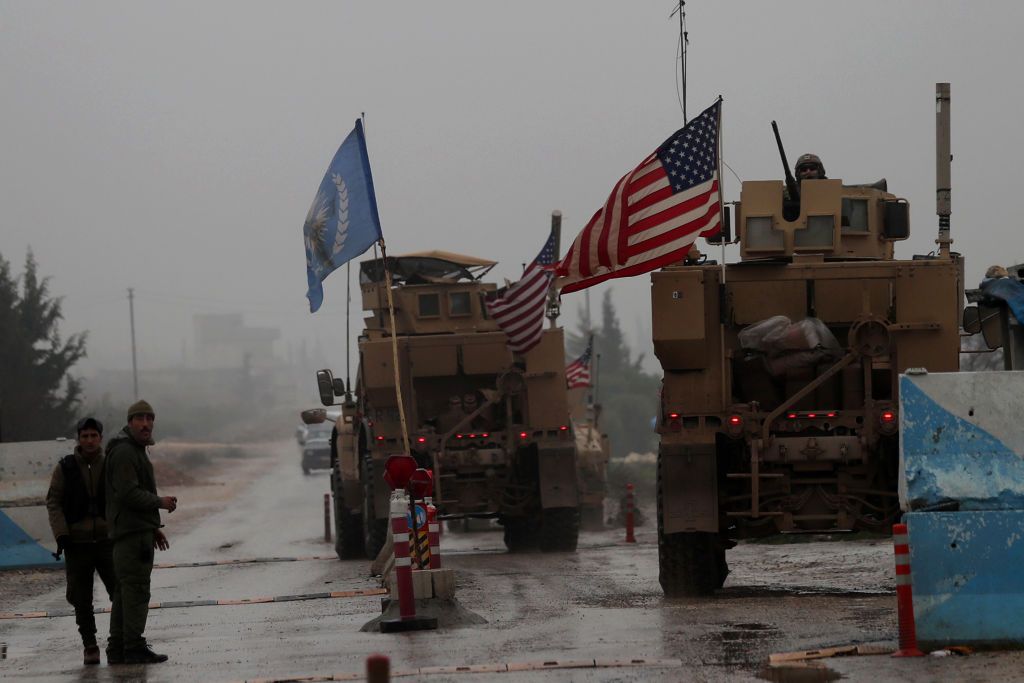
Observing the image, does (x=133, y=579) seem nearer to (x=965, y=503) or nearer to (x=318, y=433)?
(x=965, y=503)

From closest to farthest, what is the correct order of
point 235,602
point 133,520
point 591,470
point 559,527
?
point 133,520 → point 235,602 → point 559,527 → point 591,470

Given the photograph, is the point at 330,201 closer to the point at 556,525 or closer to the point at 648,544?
the point at 556,525

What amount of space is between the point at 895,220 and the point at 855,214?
44 centimetres

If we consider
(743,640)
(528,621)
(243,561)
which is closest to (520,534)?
(243,561)

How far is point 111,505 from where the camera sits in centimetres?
1166

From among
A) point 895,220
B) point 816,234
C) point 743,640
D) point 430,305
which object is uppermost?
point 895,220

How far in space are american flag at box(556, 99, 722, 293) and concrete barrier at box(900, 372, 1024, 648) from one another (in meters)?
4.64

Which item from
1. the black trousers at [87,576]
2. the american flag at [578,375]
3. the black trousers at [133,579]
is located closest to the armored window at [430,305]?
the american flag at [578,375]

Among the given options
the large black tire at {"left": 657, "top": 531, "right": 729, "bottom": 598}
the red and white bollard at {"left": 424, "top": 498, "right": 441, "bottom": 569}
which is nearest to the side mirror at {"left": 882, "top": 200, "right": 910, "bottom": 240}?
the large black tire at {"left": 657, "top": 531, "right": 729, "bottom": 598}

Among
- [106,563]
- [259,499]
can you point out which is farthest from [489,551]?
[259,499]

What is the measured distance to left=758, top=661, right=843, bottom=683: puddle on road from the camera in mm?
9406

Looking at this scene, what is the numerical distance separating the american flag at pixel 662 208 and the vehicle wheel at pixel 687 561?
192 cm

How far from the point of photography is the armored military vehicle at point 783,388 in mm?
14656

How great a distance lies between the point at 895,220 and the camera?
16172mm
